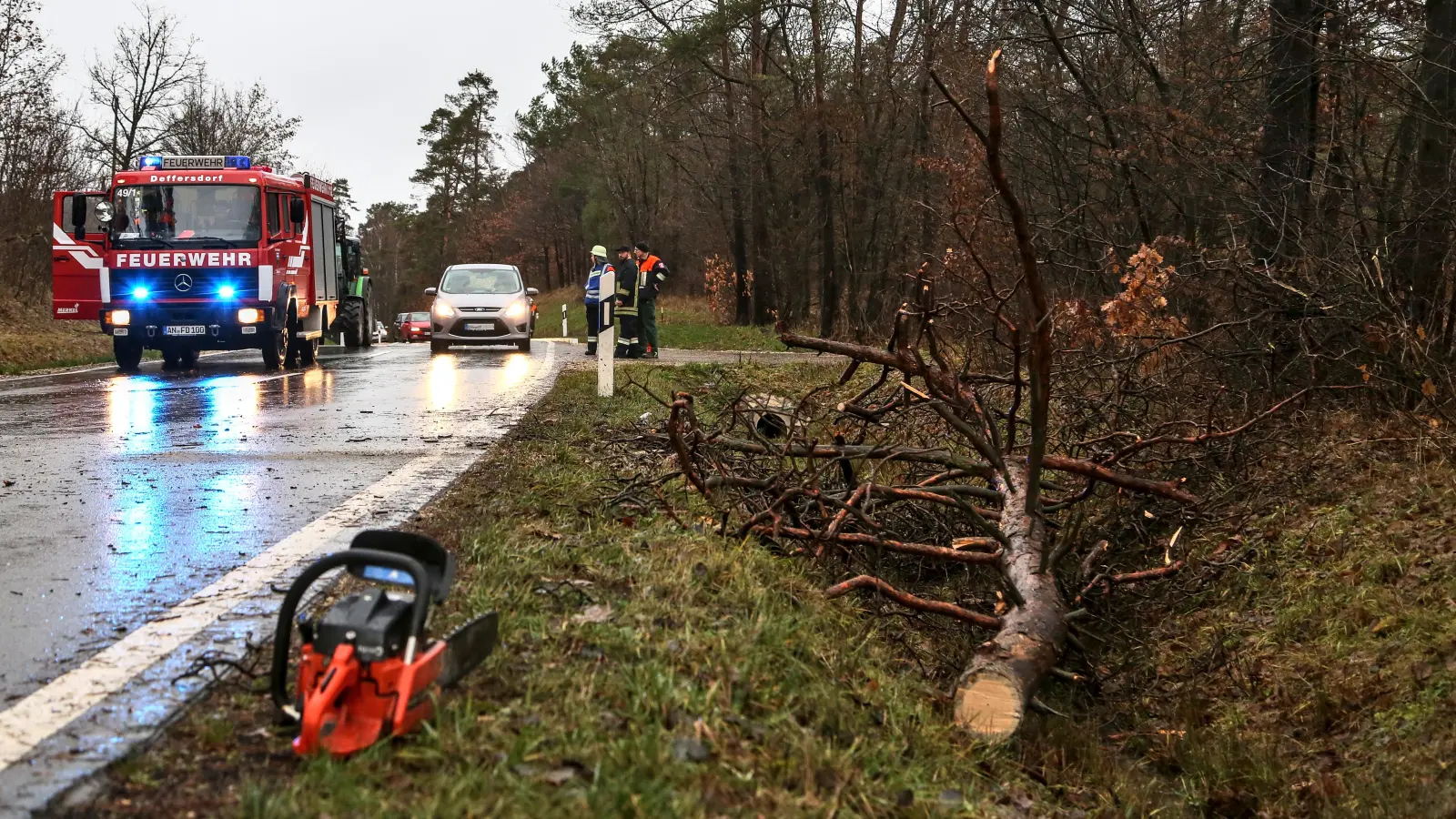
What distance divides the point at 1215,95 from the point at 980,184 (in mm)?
6483

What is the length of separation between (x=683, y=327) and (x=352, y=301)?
9.95 metres

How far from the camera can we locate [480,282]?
24.0 metres

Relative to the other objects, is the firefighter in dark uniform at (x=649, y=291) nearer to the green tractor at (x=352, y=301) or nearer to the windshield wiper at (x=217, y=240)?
the windshield wiper at (x=217, y=240)

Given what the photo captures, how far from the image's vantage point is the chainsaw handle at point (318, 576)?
2891 millimetres

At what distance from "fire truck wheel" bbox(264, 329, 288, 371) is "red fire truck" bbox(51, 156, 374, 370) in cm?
2

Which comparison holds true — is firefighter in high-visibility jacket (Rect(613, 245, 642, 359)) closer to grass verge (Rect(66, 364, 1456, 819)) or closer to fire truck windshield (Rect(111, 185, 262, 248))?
fire truck windshield (Rect(111, 185, 262, 248))

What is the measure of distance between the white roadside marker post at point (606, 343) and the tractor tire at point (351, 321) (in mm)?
16039

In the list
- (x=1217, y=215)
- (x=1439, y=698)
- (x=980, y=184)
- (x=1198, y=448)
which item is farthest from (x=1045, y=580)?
(x=980, y=184)

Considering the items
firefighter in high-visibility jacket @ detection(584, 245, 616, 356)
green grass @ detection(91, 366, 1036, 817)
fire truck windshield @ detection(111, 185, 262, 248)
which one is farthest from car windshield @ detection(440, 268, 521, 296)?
green grass @ detection(91, 366, 1036, 817)

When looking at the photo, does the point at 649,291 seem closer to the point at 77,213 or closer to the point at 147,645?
the point at 77,213

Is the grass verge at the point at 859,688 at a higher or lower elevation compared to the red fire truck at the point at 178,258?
lower

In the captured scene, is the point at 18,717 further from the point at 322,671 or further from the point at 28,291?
the point at 28,291

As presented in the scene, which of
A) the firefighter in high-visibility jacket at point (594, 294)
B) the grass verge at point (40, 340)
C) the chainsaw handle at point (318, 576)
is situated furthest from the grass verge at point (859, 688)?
the grass verge at point (40, 340)

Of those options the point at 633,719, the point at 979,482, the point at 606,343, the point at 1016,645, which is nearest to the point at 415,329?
the point at 606,343
